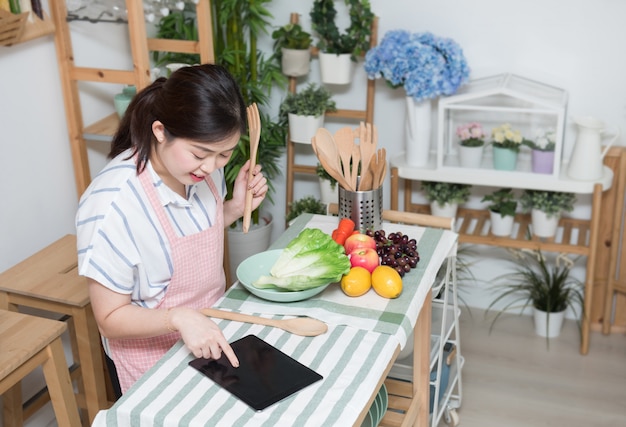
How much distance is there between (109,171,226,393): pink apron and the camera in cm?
213

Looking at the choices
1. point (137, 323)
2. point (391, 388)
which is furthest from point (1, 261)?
point (391, 388)

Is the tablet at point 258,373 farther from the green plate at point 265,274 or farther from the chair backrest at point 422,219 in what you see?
the chair backrest at point 422,219

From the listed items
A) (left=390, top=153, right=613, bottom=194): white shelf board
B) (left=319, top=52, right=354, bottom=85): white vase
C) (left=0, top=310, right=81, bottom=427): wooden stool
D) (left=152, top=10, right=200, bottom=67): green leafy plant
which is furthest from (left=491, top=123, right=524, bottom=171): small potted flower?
(left=0, top=310, right=81, bottom=427): wooden stool

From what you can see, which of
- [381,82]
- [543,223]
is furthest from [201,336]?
[381,82]

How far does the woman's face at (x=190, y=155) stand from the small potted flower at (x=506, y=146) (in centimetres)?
172

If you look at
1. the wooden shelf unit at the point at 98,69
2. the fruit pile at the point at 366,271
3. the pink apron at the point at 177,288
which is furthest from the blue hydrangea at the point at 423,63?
the pink apron at the point at 177,288

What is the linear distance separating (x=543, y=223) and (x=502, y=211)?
18cm

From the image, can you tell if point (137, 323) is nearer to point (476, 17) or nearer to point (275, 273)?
point (275, 273)

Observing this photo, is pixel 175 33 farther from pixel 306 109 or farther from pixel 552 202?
pixel 552 202

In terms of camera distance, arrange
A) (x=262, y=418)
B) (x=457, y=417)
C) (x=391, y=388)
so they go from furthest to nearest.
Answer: (x=457, y=417) < (x=391, y=388) < (x=262, y=418)

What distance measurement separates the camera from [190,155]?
196 centimetres

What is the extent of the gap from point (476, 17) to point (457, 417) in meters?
1.73

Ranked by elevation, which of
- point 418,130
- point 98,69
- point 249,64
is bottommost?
point 418,130

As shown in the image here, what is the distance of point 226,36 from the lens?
3744 millimetres
